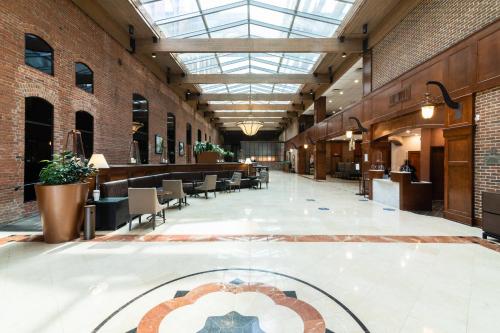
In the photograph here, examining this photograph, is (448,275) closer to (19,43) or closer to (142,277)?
(142,277)

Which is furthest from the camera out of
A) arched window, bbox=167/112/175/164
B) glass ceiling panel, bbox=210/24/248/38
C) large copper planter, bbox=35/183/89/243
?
arched window, bbox=167/112/175/164

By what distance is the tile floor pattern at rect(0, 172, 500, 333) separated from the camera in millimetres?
1995

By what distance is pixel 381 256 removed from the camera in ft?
10.9

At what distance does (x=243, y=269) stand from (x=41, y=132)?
5439mm

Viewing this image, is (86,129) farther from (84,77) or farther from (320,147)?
(320,147)

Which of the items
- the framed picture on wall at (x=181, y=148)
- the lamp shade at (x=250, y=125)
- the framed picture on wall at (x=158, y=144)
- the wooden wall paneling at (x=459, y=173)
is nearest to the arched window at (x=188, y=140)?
the framed picture on wall at (x=181, y=148)

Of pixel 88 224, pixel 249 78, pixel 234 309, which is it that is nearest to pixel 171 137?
pixel 249 78

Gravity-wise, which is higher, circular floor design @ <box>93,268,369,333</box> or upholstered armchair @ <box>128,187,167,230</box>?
upholstered armchair @ <box>128,187,167,230</box>

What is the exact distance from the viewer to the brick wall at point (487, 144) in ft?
14.3

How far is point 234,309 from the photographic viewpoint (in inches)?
83.7

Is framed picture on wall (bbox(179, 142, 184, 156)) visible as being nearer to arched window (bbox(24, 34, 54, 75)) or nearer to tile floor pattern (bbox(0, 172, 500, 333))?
arched window (bbox(24, 34, 54, 75))

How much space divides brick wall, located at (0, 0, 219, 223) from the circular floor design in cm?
432

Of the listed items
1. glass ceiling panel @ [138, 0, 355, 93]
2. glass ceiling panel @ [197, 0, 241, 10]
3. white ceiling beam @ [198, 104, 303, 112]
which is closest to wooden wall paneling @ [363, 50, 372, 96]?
glass ceiling panel @ [138, 0, 355, 93]

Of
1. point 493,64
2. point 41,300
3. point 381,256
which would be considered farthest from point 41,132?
point 493,64
